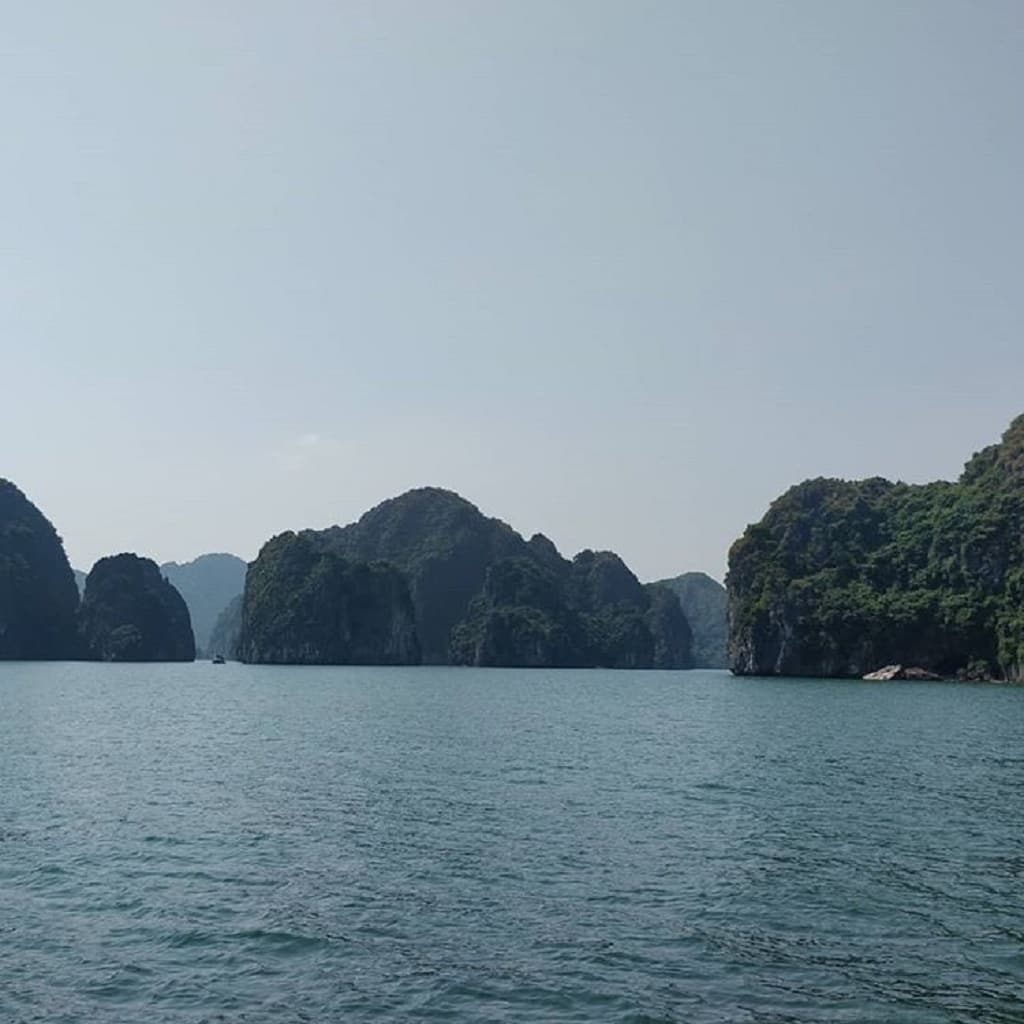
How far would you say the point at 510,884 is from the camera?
24188 mm

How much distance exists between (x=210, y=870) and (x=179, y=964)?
731 centimetres

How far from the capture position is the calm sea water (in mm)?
17062

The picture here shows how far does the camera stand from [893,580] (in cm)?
16875

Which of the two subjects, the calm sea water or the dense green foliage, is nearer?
the calm sea water

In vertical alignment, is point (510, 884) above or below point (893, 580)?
below

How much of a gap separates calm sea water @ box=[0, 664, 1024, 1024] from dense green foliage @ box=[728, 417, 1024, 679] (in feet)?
328

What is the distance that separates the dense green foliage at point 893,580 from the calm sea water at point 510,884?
328 ft

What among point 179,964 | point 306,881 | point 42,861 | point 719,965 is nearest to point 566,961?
point 719,965

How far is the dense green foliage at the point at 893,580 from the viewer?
14575cm

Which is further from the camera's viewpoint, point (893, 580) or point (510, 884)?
point (893, 580)

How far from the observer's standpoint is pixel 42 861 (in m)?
26.4

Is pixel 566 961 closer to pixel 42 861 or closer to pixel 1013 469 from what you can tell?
pixel 42 861

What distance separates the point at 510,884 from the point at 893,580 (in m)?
157

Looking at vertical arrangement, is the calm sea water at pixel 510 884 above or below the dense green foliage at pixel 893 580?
below
